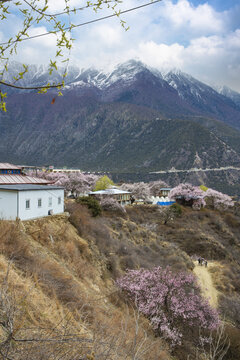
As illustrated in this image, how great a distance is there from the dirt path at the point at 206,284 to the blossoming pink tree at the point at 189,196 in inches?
1050

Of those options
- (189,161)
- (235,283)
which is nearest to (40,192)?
(235,283)

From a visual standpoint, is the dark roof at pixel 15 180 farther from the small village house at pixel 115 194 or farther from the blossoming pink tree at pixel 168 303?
the small village house at pixel 115 194

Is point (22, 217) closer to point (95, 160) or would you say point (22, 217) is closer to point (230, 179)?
point (230, 179)

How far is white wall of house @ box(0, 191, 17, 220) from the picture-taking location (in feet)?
58.3

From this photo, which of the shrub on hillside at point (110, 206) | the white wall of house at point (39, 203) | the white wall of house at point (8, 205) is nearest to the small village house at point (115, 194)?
the shrub on hillside at point (110, 206)

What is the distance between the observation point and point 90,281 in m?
16.5

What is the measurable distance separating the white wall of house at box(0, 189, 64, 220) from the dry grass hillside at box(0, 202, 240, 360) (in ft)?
2.75

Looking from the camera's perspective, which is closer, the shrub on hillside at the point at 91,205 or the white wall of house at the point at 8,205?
the white wall of house at the point at 8,205

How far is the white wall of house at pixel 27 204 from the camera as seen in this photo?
17.8 metres

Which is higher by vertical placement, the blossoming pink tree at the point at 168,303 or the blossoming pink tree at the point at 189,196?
the blossoming pink tree at the point at 189,196

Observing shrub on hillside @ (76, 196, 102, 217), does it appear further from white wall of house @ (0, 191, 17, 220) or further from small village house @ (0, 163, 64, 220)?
white wall of house @ (0, 191, 17, 220)

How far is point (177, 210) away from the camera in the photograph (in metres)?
53.2

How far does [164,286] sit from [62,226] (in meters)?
8.46

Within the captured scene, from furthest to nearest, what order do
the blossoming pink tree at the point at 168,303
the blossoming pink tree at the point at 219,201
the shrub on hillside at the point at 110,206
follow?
the blossoming pink tree at the point at 219,201 → the shrub on hillside at the point at 110,206 → the blossoming pink tree at the point at 168,303
